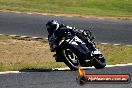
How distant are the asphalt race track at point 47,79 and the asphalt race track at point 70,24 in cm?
853

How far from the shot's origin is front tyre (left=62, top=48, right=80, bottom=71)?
560 inches

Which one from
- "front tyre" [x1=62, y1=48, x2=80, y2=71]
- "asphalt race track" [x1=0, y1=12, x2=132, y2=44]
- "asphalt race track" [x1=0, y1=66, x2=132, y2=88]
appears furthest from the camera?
"asphalt race track" [x1=0, y1=12, x2=132, y2=44]

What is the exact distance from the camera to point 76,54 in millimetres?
14438

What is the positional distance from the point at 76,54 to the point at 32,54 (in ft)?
11.6

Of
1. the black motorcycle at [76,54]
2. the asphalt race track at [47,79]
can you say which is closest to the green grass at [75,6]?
the black motorcycle at [76,54]

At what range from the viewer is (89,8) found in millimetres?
37719

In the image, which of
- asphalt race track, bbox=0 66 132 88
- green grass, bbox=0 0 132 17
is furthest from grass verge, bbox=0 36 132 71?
green grass, bbox=0 0 132 17

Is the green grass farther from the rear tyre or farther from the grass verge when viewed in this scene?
the rear tyre

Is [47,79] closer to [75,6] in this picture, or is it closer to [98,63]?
[98,63]

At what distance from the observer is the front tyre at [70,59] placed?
46.6ft

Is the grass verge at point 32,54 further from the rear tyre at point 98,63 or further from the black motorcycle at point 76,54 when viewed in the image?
the rear tyre at point 98,63

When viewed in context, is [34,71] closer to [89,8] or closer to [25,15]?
[25,15]

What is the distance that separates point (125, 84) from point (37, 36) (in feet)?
35.7

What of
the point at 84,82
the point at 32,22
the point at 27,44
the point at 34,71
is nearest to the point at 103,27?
the point at 32,22
